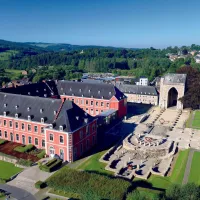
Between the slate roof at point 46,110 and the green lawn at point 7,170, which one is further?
the slate roof at point 46,110

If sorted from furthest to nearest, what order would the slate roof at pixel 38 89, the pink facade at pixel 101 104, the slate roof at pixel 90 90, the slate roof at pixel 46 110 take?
the slate roof at pixel 90 90 < the pink facade at pixel 101 104 < the slate roof at pixel 38 89 < the slate roof at pixel 46 110

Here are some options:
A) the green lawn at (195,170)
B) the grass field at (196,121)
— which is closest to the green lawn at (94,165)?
the green lawn at (195,170)

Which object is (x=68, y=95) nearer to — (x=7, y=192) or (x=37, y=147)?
(x=37, y=147)

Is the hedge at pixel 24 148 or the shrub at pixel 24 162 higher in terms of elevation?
the hedge at pixel 24 148

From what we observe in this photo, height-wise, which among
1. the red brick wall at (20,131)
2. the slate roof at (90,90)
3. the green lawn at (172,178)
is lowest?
the green lawn at (172,178)

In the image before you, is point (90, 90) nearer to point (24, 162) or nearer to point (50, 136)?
point (50, 136)

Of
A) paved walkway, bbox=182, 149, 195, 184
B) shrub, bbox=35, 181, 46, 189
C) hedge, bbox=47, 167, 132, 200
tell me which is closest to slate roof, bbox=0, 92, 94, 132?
hedge, bbox=47, 167, 132, 200

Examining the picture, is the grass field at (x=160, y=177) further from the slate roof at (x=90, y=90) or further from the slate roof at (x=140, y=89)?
the slate roof at (x=140, y=89)

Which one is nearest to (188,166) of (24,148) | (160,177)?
(160,177)
